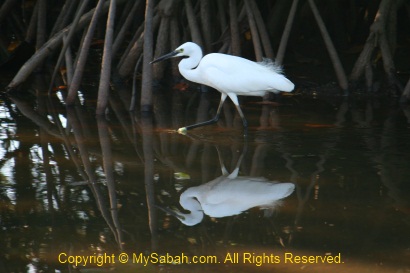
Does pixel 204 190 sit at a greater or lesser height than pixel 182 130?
lesser

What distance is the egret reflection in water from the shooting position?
16.8 feet

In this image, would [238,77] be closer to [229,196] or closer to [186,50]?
[186,50]

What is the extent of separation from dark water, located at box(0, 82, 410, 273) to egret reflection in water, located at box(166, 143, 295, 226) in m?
0.02

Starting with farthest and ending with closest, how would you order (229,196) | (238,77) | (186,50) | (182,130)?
1. (186,50)
2. (238,77)
3. (182,130)
4. (229,196)

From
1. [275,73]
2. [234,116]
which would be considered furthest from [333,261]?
[234,116]

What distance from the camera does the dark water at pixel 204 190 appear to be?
432 centimetres

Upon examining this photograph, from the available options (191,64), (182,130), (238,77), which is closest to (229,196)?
(182,130)

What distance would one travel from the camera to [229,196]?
5.47 metres

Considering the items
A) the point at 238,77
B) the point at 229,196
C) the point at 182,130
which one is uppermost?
the point at 238,77

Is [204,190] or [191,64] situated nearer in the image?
[204,190]

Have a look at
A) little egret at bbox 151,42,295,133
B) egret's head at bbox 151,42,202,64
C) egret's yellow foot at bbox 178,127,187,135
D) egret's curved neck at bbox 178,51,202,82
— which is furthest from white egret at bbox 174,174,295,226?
egret's head at bbox 151,42,202,64

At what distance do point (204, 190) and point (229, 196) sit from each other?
23 cm

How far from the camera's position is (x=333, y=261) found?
4230 millimetres

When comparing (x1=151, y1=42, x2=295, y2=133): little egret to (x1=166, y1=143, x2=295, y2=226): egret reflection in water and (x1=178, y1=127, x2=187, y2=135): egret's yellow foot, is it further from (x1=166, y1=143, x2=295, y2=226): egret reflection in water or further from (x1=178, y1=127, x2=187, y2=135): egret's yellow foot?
(x1=166, y1=143, x2=295, y2=226): egret reflection in water
